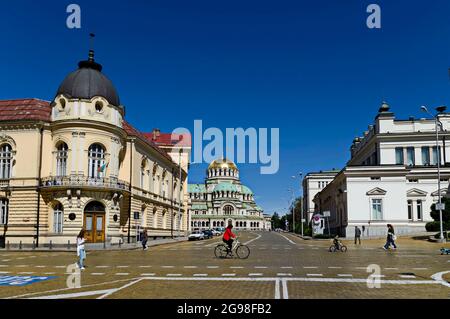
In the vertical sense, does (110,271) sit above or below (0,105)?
below

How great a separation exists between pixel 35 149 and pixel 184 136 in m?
41.0

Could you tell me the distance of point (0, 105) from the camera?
43.8m

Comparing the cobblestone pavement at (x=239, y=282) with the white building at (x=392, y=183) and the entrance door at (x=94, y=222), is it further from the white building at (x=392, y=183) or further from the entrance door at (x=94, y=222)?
the white building at (x=392, y=183)

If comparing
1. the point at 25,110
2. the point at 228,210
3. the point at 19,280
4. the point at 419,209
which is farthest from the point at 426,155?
the point at 228,210

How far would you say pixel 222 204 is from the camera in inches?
7338

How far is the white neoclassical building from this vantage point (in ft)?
609

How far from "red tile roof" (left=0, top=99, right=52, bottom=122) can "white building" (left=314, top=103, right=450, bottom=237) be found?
34.4 meters

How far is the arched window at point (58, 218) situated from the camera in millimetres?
39406

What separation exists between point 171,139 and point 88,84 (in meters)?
37.8

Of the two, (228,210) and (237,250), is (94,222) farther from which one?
(228,210)

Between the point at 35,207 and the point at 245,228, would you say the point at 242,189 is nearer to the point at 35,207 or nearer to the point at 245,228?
the point at 245,228

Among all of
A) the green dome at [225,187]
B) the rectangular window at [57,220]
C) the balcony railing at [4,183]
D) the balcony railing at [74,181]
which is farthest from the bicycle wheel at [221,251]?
the green dome at [225,187]

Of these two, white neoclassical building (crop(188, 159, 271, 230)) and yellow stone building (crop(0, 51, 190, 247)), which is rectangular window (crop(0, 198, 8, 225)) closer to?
yellow stone building (crop(0, 51, 190, 247))
